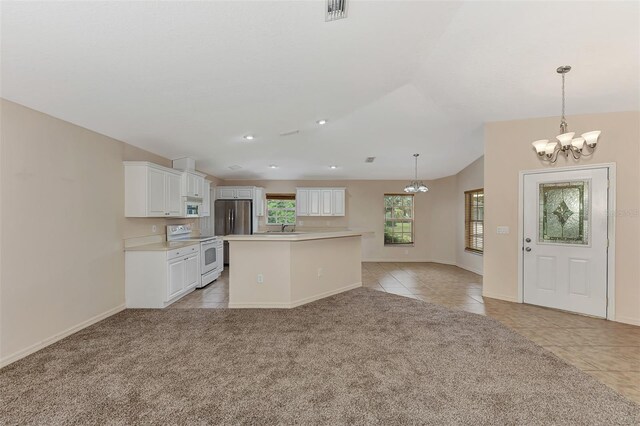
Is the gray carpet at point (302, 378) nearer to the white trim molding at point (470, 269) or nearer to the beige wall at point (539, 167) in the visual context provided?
the beige wall at point (539, 167)

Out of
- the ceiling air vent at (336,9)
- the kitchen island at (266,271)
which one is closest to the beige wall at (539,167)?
the kitchen island at (266,271)

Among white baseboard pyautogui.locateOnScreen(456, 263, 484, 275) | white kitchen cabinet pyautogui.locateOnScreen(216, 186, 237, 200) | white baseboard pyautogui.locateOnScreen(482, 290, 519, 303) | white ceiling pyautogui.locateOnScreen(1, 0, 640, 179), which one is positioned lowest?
white baseboard pyautogui.locateOnScreen(456, 263, 484, 275)

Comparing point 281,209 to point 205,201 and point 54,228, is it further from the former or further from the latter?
point 54,228

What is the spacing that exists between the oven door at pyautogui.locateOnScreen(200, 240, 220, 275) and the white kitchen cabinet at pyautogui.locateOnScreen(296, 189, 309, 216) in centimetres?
286

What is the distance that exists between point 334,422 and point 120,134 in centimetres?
417

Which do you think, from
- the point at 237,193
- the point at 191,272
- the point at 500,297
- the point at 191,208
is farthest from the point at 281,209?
the point at 500,297

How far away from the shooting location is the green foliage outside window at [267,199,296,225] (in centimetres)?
852

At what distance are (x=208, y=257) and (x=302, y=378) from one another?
151 inches

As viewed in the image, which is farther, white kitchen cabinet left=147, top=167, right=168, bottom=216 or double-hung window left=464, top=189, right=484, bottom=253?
double-hung window left=464, top=189, right=484, bottom=253

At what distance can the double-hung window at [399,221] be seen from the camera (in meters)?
8.70

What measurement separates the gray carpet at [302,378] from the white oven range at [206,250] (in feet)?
5.94

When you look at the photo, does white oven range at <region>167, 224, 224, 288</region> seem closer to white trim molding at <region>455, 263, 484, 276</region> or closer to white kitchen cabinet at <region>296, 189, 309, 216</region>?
white kitchen cabinet at <region>296, 189, 309, 216</region>

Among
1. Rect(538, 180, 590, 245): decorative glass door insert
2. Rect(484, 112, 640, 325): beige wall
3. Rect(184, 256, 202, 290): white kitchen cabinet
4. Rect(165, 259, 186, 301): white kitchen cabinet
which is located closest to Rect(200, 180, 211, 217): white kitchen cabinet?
Rect(184, 256, 202, 290): white kitchen cabinet

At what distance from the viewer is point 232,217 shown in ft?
23.9
